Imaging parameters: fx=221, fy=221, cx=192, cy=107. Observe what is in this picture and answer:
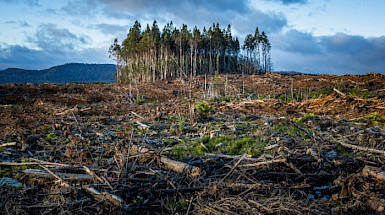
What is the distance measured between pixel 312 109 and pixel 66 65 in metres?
176

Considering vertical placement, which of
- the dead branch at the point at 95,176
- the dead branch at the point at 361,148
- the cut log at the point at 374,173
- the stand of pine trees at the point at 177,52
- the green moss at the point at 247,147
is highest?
the stand of pine trees at the point at 177,52

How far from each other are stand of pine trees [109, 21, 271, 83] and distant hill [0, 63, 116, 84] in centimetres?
5578

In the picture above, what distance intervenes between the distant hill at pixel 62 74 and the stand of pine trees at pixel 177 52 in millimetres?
55780

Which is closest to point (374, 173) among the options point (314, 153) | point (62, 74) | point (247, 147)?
point (314, 153)

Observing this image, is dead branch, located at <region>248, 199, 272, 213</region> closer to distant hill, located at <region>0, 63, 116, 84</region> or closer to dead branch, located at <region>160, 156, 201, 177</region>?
dead branch, located at <region>160, 156, 201, 177</region>

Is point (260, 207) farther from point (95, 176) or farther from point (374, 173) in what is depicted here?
point (95, 176)

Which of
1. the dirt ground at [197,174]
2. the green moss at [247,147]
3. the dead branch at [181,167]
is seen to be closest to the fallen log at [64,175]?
the dirt ground at [197,174]

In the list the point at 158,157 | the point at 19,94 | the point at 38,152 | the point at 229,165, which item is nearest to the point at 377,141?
the point at 229,165

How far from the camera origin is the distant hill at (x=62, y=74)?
388 ft

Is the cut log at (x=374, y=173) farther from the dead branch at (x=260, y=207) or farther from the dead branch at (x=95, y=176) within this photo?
the dead branch at (x=95, y=176)

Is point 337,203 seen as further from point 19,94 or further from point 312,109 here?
point 19,94

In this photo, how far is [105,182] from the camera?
3092 mm

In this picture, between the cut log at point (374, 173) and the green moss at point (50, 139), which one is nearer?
the cut log at point (374, 173)

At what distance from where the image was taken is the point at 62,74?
471 ft
